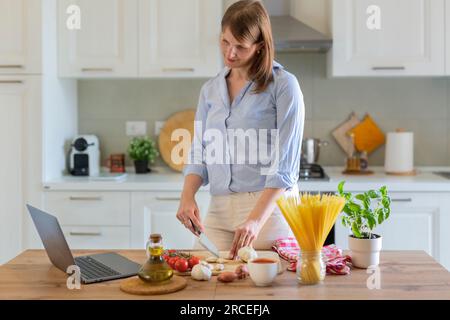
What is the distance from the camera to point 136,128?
3.88 metres

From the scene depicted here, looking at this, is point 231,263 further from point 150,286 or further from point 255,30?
point 255,30

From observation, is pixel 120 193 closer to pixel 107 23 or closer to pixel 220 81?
pixel 107 23

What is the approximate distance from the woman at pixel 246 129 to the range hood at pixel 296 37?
123cm

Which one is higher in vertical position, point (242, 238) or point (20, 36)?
point (20, 36)

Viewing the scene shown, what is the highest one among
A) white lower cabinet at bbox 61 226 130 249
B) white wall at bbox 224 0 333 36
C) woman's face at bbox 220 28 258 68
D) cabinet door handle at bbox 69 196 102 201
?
white wall at bbox 224 0 333 36

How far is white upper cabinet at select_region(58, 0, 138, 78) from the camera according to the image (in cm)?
349

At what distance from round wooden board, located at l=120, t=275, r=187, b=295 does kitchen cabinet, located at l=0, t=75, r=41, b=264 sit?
195 centimetres

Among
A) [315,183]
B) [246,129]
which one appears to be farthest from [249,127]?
[315,183]

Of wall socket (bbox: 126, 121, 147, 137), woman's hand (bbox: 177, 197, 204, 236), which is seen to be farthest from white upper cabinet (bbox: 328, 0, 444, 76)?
woman's hand (bbox: 177, 197, 204, 236)

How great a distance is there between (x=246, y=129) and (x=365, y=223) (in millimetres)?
549

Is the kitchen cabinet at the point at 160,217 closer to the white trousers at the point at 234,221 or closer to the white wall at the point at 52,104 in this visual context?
the white wall at the point at 52,104

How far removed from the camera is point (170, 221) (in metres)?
3.33

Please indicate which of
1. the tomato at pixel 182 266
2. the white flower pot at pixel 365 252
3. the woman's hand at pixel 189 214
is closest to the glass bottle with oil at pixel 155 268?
the tomato at pixel 182 266

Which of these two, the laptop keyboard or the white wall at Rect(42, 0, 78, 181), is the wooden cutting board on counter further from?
the white wall at Rect(42, 0, 78, 181)
